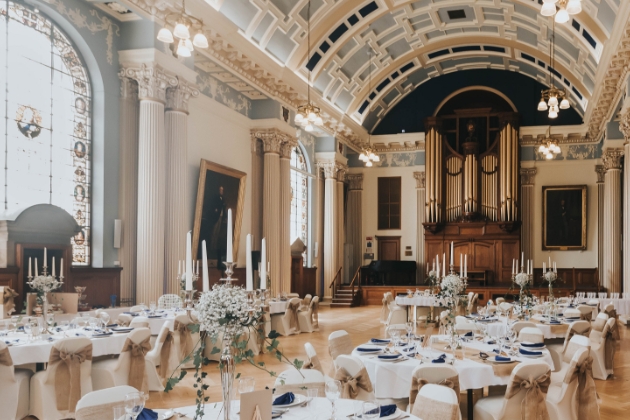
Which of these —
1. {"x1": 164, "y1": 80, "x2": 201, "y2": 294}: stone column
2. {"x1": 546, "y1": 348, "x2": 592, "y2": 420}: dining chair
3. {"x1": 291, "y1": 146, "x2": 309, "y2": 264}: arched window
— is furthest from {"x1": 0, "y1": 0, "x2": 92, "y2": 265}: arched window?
{"x1": 291, "y1": 146, "x2": 309, "y2": 264}: arched window

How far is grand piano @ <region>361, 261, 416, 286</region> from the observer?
2044cm

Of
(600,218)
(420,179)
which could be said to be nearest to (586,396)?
(600,218)

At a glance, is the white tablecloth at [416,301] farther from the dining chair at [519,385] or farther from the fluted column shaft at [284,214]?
the dining chair at [519,385]

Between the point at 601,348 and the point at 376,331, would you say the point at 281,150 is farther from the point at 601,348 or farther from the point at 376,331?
the point at 601,348

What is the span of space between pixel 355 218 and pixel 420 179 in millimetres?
2744

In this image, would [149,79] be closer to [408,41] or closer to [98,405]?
[98,405]

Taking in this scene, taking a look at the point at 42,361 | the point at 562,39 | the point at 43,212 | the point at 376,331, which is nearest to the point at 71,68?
the point at 43,212

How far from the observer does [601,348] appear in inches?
321

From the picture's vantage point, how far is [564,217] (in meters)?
20.2

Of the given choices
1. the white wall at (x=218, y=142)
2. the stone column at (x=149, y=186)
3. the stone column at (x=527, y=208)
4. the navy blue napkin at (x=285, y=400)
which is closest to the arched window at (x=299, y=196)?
the white wall at (x=218, y=142)

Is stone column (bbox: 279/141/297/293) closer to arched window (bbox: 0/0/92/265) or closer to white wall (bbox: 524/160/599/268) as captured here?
arched window (bbox: 0/0/92/265)

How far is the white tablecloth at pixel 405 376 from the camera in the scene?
5.02 m

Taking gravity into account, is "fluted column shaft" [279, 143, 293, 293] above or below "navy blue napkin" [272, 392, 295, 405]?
above

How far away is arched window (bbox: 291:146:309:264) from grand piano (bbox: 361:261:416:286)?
2671 mm
